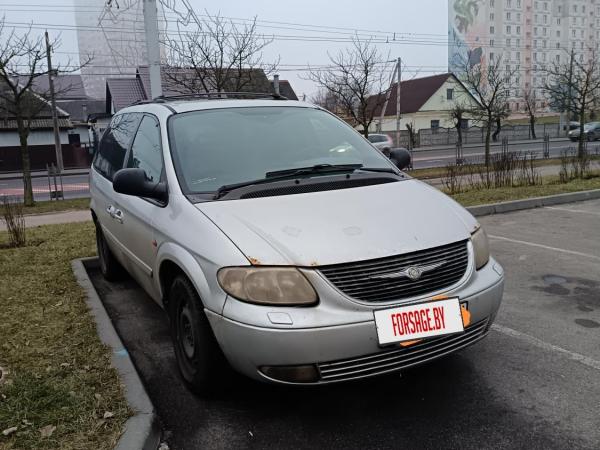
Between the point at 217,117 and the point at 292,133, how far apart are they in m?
0.58

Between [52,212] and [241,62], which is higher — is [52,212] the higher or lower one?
the lower one

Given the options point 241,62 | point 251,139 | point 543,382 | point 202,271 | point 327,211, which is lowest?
point 543,382

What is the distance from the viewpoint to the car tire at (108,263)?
5729mm

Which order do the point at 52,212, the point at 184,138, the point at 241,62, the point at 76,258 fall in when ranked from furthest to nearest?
the point at 241,62
the point at 52,212
the point at 76,258
the point at 184,138

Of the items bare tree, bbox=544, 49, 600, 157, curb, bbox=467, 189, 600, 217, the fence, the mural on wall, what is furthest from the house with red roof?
curb, bbox=467, 189, 600, 217

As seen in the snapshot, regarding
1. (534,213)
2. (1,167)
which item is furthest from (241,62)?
(1,167)

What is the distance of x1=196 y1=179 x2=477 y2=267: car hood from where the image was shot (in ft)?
9.02

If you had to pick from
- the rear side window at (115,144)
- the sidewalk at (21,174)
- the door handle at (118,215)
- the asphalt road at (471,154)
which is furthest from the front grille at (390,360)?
the sidewalk at (21,174)

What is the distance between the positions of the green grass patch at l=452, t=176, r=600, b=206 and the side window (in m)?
6.84

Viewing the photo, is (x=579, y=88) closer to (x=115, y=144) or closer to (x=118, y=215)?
(x=115, y=144)

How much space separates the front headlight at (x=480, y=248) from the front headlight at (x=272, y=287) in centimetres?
112

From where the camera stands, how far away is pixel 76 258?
262 inches

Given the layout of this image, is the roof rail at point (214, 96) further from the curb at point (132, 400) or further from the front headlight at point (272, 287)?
the front headlight at point (272, 287)

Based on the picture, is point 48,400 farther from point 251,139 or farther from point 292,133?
point 292,133
